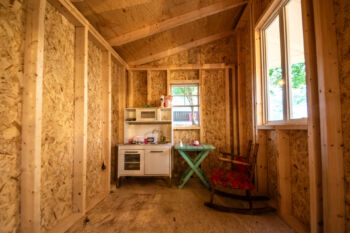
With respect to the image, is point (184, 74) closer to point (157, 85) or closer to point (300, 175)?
point (157, 85)

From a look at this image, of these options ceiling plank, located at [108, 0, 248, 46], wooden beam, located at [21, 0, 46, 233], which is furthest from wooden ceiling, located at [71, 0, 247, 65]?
wooden beam, located at [21, 0, 46, 233]

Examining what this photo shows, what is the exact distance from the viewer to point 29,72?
1.29 metres

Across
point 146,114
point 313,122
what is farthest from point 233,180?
point 146,114

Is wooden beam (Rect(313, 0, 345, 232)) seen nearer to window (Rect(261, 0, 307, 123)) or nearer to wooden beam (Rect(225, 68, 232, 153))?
window (Rect(261, 0, 307, 123))

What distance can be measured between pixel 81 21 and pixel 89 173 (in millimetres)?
2057

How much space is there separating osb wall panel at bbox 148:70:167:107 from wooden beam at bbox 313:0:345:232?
2.64 m

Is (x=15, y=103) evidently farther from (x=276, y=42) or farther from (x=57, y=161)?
(x=276, y=42)

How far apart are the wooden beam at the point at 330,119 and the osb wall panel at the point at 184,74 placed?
2.33m

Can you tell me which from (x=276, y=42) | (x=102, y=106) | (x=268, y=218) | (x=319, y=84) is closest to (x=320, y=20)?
(x=319, y=84)

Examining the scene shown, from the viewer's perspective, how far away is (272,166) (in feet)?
7.10

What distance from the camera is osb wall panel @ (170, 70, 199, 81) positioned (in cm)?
344

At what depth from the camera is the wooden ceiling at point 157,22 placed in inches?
78.0

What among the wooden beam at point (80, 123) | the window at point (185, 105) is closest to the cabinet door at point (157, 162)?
the window at point (185, 105)

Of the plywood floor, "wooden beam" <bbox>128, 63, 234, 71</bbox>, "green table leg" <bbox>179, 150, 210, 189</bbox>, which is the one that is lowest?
the plywood floor
